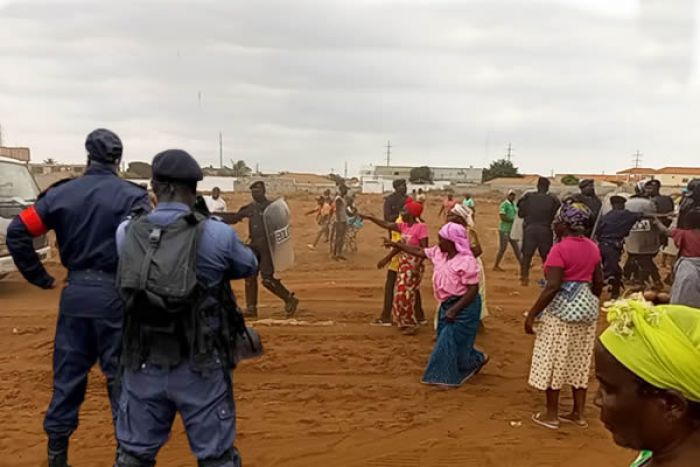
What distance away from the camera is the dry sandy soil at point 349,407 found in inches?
176

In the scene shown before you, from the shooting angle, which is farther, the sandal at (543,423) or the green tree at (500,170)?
the green tree at (500,170)

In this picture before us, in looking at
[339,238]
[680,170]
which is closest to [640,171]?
[680,170]

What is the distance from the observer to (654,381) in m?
1.48

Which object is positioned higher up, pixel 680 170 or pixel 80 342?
pixel 680 170

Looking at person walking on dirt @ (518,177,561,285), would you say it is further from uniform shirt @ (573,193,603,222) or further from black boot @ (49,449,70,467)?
black boot @ (49,449,70,467)

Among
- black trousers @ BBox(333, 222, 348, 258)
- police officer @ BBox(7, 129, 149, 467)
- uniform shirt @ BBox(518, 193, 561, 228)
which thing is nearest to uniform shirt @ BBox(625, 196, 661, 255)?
uniform shirt @ BBox(518, 193, 561, 228)

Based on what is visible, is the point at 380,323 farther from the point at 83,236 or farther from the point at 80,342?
the point at 83,236

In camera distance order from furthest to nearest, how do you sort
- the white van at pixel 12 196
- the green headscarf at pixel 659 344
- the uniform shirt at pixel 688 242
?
1. the white van at pixel 12 196
2. the uniform shirt at pixel 688 242
3. the green headscarf at pixel 659 344

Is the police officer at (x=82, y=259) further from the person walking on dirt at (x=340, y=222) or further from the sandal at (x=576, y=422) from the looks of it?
the person walking on dirt at (x=340, y=222)

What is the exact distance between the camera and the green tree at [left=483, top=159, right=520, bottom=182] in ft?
225

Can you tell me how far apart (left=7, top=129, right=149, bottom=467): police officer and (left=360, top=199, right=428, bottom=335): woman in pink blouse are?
4.15 meters

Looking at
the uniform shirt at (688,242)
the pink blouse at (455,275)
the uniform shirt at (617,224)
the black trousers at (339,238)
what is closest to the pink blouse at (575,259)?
the pink blouse at (455,275)

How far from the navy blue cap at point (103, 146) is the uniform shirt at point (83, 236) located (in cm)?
15

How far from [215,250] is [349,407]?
2978 millimetres
